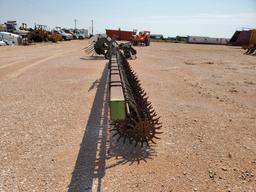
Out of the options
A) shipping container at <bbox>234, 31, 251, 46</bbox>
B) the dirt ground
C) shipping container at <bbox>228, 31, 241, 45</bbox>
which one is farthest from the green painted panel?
shipping container at <bbox>228, 31, 241, 45</bbox>

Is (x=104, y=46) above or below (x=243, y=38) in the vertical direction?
above

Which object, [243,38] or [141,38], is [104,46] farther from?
[243,38]

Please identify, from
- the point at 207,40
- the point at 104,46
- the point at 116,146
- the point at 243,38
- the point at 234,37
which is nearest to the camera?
the point at 116,146

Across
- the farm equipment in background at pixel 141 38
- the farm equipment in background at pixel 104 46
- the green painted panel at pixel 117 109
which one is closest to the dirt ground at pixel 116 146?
the green painted panel at pixel 117 109

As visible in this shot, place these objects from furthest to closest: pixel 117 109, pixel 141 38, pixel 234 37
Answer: pixel 234 37 → pixel 141 38 → pixel 117 109

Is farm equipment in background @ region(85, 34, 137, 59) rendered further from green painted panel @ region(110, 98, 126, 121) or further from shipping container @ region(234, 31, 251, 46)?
shipping container @ region(234, 31, 251, 46)

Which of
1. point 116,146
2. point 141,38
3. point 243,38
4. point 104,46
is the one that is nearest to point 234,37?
point 243,38

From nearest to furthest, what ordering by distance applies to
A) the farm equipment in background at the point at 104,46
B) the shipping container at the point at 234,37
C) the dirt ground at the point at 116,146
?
1. the dirt ground at the point at 116,146
2. the farm equipment in background at the point at 104,46
3. the shipping container at the point at 234,37

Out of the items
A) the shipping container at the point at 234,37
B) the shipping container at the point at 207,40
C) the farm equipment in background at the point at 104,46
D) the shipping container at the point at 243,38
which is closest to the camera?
the farm equipment in background at the point at 104,46

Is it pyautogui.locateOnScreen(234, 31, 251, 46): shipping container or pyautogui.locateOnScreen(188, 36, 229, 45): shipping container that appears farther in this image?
pyautogui.locateOnScreen(188, 36, 229, 45): shipping container

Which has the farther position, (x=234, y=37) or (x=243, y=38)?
(x=234, y=37)

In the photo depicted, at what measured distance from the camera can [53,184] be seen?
10.9ft

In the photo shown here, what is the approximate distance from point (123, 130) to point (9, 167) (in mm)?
1398

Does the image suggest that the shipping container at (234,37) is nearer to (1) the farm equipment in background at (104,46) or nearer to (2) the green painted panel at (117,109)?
(1) the farm equipment in background at (104,46)
